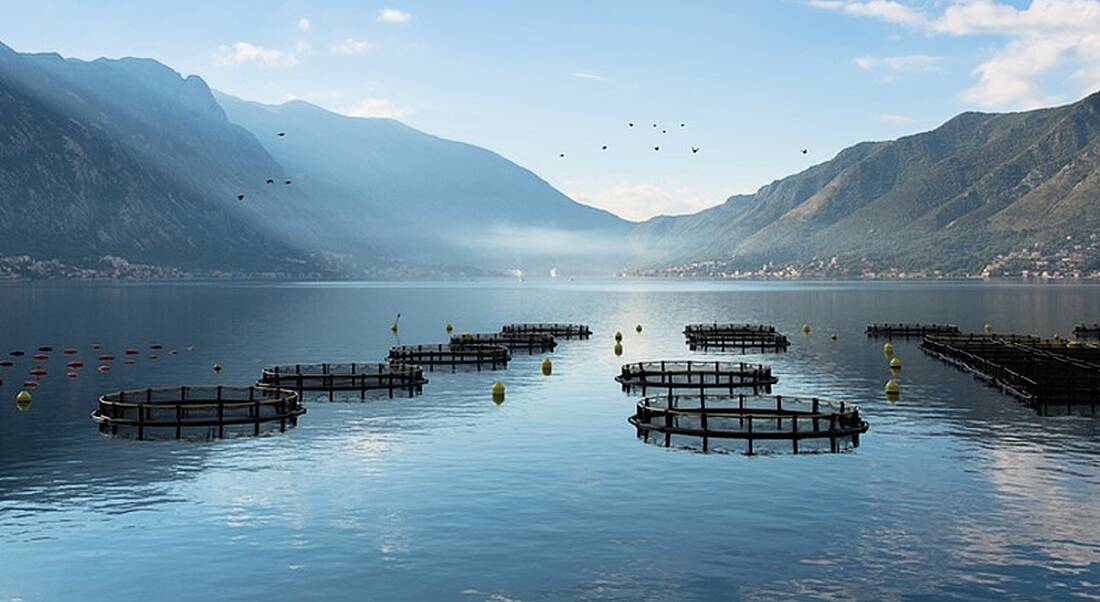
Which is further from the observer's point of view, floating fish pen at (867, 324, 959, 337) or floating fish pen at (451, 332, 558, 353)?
floating fish pen at (867, 324, 959, 337)

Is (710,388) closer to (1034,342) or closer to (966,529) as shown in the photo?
(966,529)

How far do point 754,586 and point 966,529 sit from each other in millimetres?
14190

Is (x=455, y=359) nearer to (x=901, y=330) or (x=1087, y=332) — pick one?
(x=901, y=330)

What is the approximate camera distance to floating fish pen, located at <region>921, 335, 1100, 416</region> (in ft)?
290

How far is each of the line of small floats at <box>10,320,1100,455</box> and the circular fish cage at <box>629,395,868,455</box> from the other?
76 mm

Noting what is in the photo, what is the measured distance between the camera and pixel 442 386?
4178 inches

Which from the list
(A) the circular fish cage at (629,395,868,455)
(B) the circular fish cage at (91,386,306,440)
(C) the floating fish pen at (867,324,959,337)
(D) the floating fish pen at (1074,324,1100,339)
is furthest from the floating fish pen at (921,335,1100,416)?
(B) the circular fish cage at (91,386,306,440)

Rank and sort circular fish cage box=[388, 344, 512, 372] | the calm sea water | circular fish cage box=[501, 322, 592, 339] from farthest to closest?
circular fish cage box=[501, 322, 592, 339] → circular fish cage box=[388, 344, 512, 372] → the calm sea water

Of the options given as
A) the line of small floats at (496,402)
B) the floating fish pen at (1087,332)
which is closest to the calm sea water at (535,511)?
the line of small floats at (496,402)

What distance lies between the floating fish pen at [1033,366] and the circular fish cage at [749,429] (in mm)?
24463

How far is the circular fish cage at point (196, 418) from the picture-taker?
72.4m

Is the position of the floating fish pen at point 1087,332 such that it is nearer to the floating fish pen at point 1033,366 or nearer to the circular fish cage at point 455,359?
the floating fish pen at point 1033,366

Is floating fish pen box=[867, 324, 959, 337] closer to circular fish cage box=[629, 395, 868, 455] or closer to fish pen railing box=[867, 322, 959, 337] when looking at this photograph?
fish pen railing box=[867, 322, 959, 337]

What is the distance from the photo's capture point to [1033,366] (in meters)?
114
